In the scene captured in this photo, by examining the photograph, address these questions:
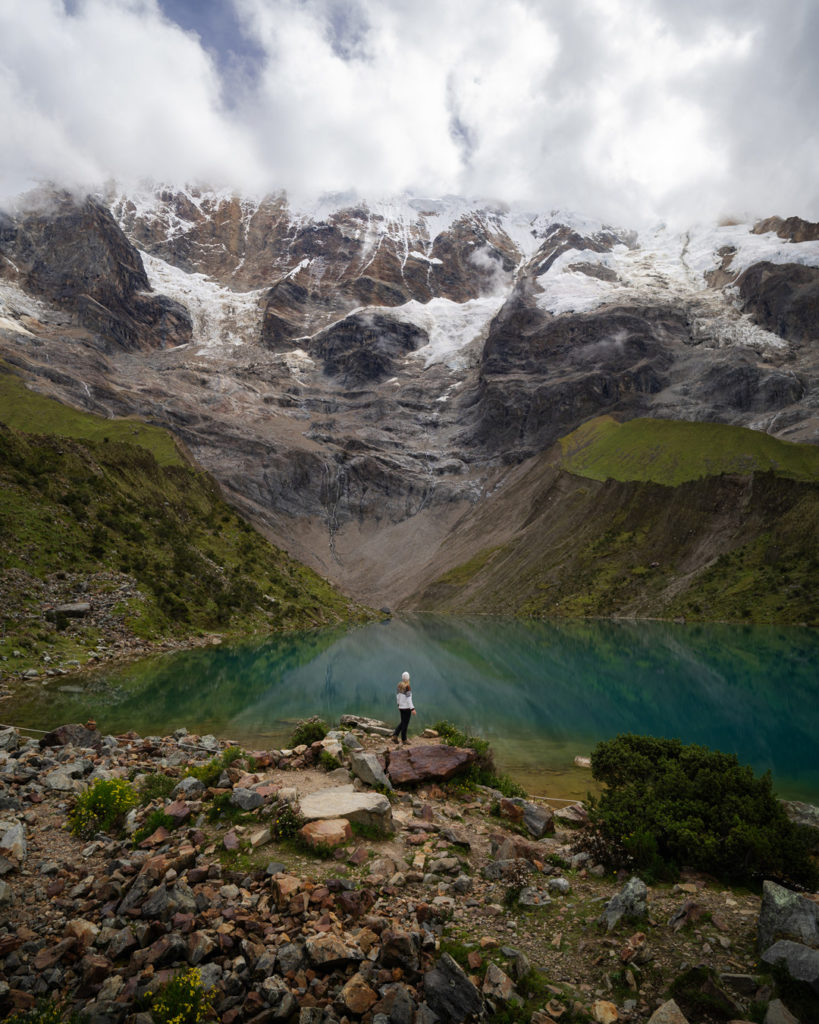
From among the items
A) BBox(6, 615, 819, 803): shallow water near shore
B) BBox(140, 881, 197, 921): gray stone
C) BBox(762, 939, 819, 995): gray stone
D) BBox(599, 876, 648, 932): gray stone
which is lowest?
BBox(6, 615, 819, 803): shallow water near shore

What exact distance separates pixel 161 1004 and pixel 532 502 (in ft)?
533

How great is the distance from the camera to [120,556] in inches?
2491

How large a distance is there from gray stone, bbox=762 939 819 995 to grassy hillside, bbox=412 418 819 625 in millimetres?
96916

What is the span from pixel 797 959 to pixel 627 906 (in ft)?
8.14

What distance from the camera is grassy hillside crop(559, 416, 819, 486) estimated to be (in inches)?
5020

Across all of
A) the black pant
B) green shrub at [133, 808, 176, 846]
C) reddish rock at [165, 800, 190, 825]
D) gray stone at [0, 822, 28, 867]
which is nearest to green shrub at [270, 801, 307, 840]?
reddish rock at [165, 800, 190, 825]

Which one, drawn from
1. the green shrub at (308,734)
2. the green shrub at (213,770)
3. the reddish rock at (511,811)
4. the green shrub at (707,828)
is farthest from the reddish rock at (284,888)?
the green shrub at (308,734)

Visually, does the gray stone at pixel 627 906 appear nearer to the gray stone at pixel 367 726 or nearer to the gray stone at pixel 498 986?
the gray stone at pixel 498 986

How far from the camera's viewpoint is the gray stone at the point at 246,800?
12.3 m

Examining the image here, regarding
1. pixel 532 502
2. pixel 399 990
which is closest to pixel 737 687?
pixel 399 990

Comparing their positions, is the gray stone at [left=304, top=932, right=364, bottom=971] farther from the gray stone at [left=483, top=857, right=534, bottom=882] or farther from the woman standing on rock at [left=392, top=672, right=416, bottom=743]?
the woman standing on rock at [left=392, top=672, right=416, bottom=743]

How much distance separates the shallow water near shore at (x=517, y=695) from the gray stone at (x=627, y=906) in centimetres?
1181

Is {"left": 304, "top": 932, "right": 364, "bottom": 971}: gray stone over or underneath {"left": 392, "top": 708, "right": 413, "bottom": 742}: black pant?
underneath

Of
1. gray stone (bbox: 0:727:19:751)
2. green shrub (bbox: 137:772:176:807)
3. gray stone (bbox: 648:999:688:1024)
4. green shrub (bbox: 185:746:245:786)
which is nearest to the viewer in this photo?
gray stone (bbox: 648:999:688:1024)
